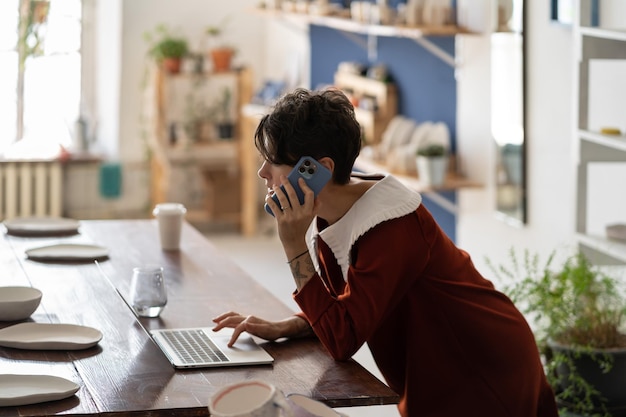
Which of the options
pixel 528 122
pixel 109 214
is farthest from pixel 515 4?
pixel 109 214

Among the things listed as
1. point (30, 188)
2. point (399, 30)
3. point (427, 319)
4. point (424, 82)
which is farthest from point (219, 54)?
point (427, 319)

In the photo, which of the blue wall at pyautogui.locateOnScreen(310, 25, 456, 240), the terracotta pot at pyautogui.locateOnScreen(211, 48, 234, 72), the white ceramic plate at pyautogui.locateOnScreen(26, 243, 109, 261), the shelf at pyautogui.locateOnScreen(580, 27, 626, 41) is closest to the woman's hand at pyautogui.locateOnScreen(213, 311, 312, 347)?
the white ceramic plate at pyautogui.locateOnScreen(26, 243, 109, 261)

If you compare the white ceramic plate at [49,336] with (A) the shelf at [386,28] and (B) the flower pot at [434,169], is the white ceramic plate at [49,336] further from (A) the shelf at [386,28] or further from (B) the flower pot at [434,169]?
(A) the shelf at [386,28]

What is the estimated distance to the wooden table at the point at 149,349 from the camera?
1.93 meters

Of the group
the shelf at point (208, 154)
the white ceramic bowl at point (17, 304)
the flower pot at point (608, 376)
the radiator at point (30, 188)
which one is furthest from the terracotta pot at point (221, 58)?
the white ceramic bowl at point (17, 304)

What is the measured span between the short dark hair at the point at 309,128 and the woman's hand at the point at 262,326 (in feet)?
1.19

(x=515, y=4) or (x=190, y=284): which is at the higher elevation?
(x=515, y=4)

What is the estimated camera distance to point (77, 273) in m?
2.95

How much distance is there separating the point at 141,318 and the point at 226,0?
5.41 meters

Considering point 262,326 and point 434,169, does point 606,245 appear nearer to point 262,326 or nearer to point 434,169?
point 434,169

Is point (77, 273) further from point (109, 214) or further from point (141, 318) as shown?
point (109, 214)

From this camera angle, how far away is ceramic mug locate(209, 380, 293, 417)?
1.50 m

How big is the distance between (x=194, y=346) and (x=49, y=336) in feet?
1.06

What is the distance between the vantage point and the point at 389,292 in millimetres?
2125
